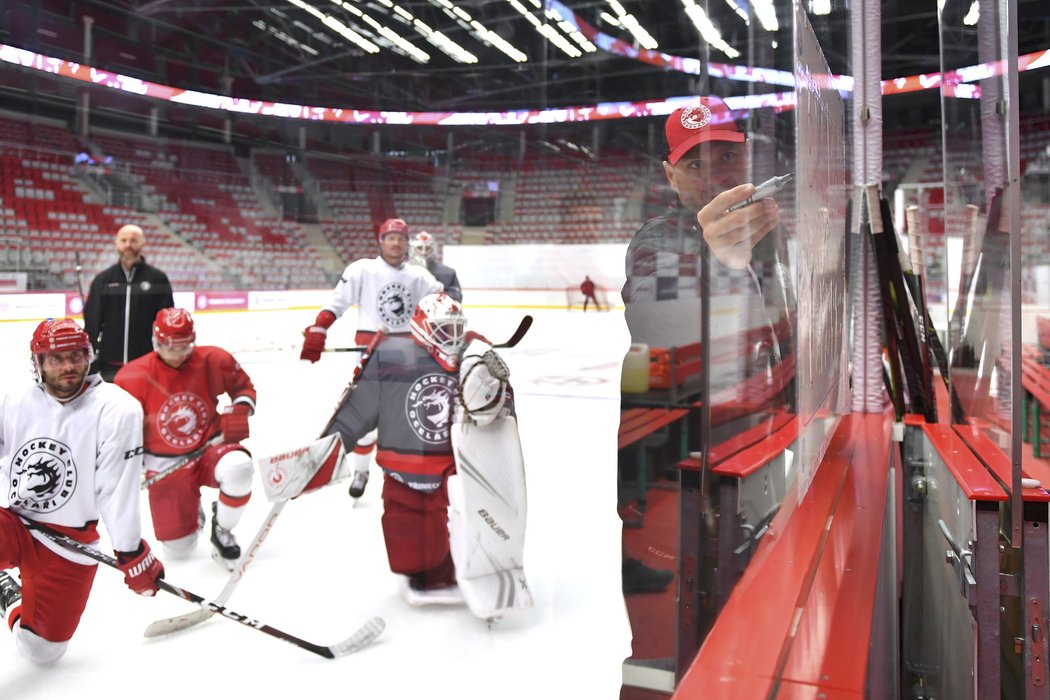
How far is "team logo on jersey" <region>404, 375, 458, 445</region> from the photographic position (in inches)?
69.6

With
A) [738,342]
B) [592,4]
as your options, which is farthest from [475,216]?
[738,342]

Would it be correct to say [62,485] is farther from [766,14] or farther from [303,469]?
[766,14]

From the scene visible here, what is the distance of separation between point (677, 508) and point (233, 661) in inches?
42.8

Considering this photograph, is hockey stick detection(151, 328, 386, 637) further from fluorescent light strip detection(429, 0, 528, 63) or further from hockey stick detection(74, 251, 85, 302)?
fluorescent light strip detection(429, 0, 528, 63)

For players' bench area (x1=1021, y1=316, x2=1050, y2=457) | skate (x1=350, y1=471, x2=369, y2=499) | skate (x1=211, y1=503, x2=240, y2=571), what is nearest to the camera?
skate (x1=211, y1=503, x2=240, y2=571)

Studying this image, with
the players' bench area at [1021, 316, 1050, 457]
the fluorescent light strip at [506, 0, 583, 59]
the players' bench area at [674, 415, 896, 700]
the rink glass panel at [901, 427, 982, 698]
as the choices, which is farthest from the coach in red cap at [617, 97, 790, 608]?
the players' bench area at [1021, 316, 1050, 457]

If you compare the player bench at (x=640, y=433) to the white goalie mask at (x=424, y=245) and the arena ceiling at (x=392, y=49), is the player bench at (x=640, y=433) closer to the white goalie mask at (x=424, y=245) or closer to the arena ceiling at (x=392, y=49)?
the arena ceiling at (x=392, y=49)

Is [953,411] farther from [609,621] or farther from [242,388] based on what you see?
[242,388]

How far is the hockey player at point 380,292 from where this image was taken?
167 cm

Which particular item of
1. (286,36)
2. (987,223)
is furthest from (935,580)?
(286,36)

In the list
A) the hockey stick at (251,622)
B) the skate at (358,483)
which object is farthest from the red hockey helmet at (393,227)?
the skate at (358,483)

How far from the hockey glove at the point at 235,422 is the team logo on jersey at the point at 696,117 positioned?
54.3 inches

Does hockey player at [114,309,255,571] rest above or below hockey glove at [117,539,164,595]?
above

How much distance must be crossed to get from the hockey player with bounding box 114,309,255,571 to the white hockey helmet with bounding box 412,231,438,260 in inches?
18.4
